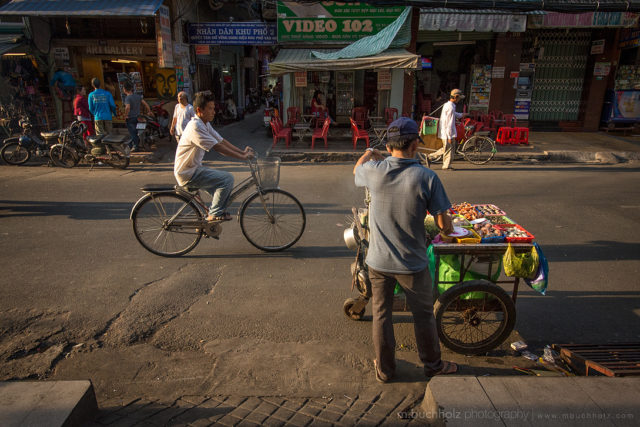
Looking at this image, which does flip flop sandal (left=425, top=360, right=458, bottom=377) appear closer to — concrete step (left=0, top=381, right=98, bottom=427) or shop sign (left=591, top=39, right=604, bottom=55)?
concrete step (left=0, top=381, right=98, bottom=427)

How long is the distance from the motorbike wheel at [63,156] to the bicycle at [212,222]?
6.39m

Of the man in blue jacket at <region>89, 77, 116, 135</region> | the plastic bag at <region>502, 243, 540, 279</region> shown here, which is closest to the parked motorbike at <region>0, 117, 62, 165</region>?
the man in blue jacket at <region>89, 77, 116, 135</region>

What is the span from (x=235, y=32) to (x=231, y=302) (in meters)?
12.7

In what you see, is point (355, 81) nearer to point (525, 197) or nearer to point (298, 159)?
point (298, 159)

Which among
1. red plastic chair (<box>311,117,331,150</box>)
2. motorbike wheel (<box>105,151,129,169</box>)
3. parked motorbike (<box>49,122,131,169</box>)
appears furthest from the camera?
red plastic chair (<box>311,117,331,150</box>)

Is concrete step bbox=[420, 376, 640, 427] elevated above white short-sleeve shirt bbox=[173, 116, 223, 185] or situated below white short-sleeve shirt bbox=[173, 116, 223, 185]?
below

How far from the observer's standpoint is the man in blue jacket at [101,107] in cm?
1115

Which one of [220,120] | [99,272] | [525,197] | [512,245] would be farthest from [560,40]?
[99,272]

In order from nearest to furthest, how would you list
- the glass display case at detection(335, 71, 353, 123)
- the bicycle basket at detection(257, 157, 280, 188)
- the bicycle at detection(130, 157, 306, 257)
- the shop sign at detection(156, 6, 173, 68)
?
the bicycle basket at detection(257, 157, 280, 188) → the bicycle at detection(130, 157, 306, 257) → the shop sign at detection(156, 6, 173, 68) → the glass display case at detection(335, 71, 353, 123)

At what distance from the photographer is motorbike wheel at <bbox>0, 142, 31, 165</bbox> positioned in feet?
34.3

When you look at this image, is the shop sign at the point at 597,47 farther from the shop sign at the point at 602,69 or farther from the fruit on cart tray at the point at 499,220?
the fruit on cart tray at the point at 499,220

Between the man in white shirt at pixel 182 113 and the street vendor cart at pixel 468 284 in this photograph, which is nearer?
the street vendor cart at pixel 468 284

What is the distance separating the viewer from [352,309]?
3.85 meters

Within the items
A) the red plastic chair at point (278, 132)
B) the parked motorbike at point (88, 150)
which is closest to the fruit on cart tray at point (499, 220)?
the parked motorbike at point (88, 150)
